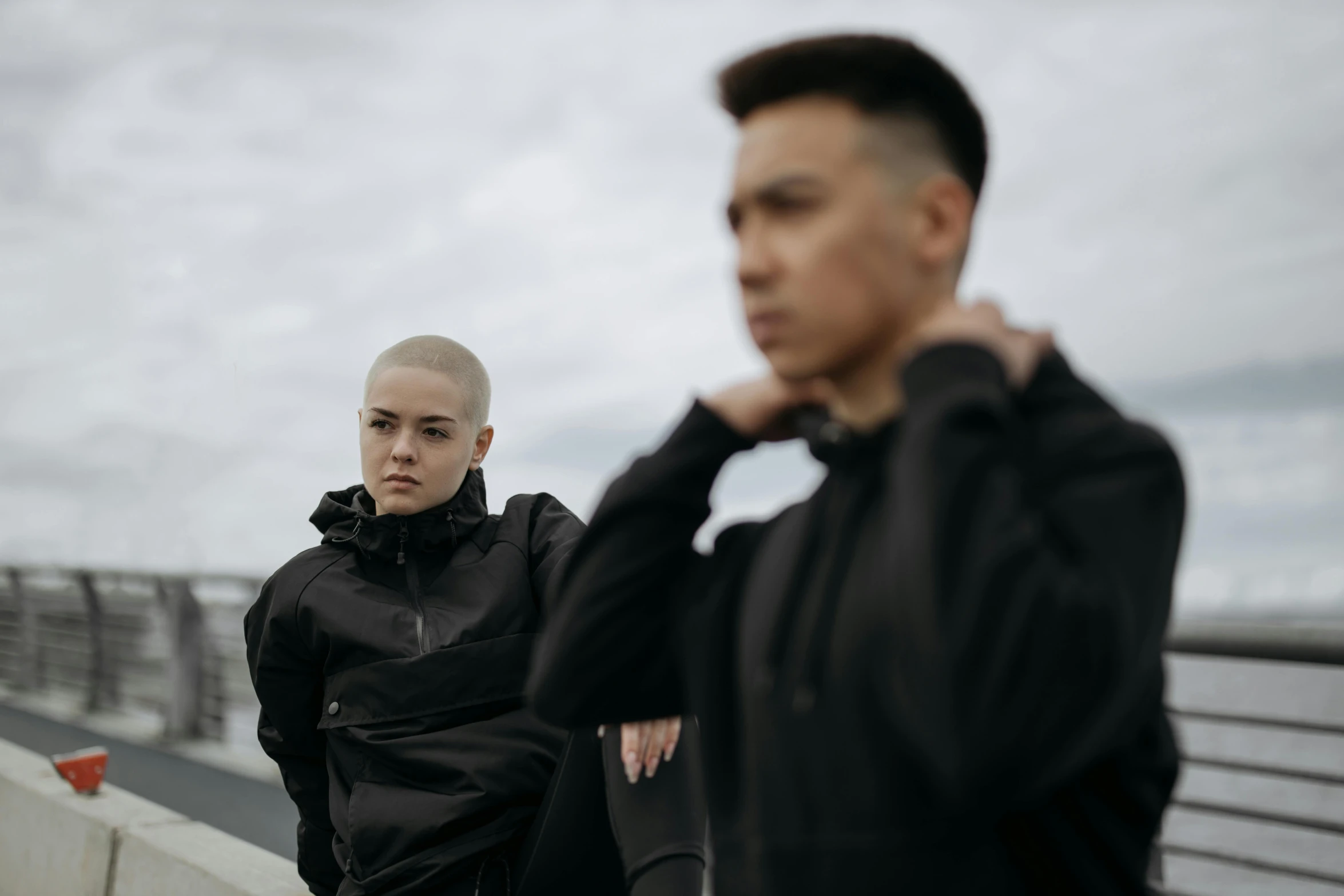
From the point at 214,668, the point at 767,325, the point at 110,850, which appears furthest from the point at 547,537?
the point at 214,668

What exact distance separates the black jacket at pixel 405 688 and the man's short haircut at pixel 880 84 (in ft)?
4.75

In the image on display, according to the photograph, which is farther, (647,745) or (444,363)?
(444,363)

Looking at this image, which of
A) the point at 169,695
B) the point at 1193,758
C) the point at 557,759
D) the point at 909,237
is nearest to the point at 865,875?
the point at 909,237

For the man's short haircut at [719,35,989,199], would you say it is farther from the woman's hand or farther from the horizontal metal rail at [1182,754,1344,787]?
the horizontal metal rail at [1182,754,1344,787]

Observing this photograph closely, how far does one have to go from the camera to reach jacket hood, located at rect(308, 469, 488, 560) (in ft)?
8.07

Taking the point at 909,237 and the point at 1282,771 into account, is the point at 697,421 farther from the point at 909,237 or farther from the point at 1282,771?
the point at 1282,771

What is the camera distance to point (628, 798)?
7.49 feet

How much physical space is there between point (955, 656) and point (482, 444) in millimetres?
1951

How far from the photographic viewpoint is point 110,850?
407cm

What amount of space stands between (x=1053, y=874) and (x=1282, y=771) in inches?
75.0

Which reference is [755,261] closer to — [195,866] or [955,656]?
[955,656]

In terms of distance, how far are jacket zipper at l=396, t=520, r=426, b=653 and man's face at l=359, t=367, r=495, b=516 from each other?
6 cm

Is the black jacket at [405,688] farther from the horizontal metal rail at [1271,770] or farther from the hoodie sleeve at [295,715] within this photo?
the horizontal metal rail at [1271,770]

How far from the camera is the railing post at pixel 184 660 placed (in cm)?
815
